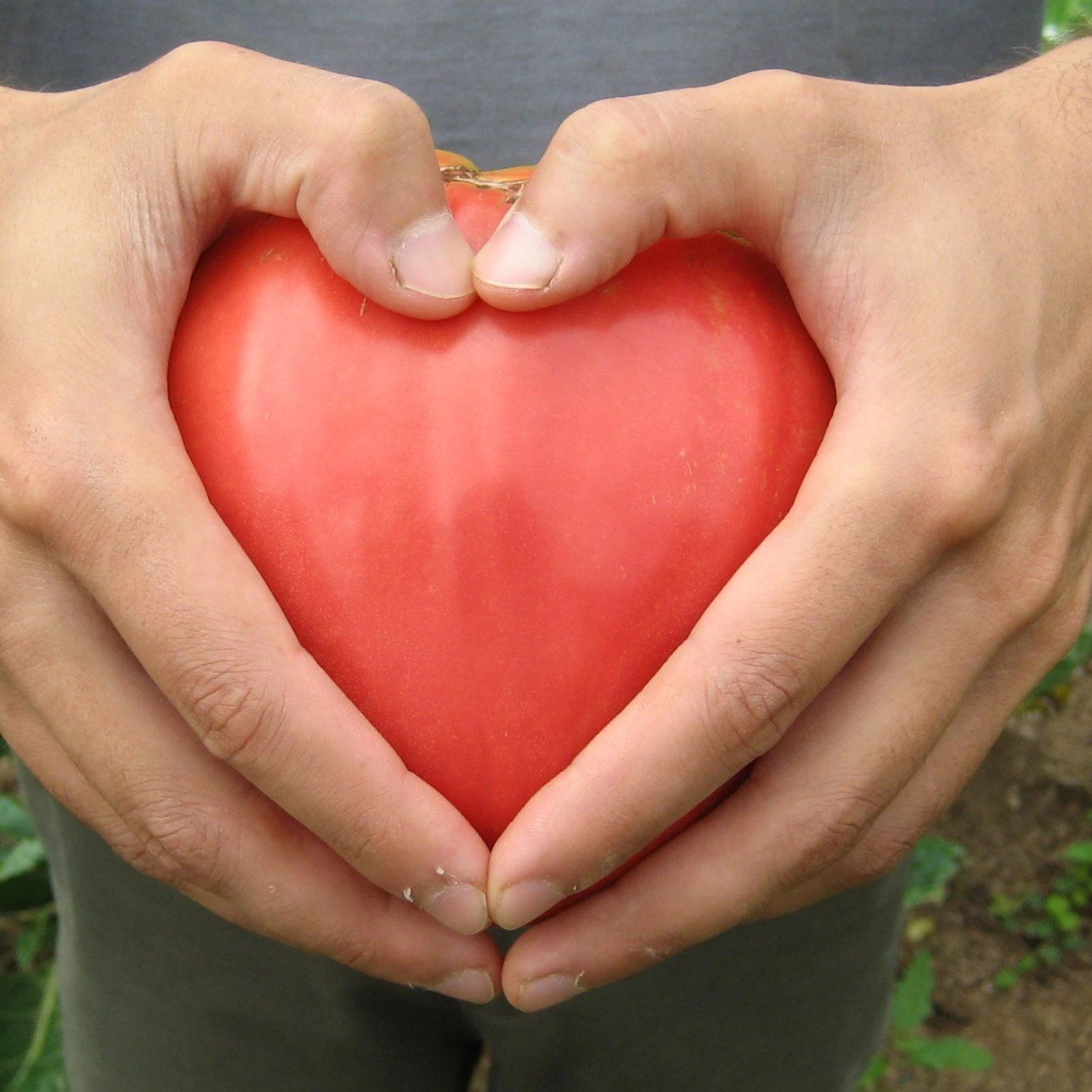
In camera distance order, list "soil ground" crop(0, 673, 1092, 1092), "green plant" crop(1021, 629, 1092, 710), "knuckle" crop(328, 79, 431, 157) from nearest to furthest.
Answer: "knuckle" crop(328, 79, 431, 157)
"soil ground" crop(0, 673, 1092, 1092)
"green plant" crop(1021, 629, 1092, 710)

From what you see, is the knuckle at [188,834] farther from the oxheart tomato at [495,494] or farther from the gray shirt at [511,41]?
the gray shirt at [511,41]

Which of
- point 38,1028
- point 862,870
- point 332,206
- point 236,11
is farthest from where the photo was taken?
point 38,1028

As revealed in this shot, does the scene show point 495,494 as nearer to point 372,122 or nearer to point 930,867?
point 372,122

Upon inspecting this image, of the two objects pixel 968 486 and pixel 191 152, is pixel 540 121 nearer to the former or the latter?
pixel 191 152

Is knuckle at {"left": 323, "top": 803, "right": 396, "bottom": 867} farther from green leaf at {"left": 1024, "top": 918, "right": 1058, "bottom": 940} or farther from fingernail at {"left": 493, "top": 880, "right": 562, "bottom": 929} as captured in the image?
green leaf at {"left": 1024, "top": 918, "right": 1058, "bottom": 940}

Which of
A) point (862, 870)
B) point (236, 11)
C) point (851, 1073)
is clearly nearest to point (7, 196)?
point (236, 11)

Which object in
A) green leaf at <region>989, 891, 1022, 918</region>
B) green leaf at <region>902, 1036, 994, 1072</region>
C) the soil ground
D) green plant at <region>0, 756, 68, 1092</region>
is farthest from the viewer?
green leaf at <region>989, 891, 1022, 918</region>

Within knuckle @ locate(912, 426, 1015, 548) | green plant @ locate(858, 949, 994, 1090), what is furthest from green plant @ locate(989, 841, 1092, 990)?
knuckle @ locate(912, 426, 1015, 548)

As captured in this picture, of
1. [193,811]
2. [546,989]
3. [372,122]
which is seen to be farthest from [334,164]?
[546,989]
